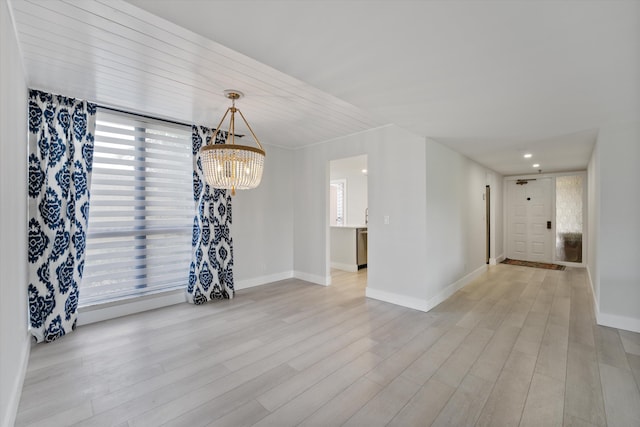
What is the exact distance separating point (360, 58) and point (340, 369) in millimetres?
2355

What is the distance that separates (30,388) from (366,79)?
341 centimetres

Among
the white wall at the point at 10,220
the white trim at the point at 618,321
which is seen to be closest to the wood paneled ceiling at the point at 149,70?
the white wall at the point at 10,220

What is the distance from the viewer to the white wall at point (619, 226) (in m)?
3.14

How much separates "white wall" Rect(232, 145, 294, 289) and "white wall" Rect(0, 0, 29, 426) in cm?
260

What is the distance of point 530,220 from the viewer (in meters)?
7.23

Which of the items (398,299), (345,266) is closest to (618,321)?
(398,299)

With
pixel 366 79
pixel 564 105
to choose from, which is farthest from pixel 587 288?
pixel 366 79

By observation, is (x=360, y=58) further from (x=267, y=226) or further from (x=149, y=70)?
(x=267, y=226)

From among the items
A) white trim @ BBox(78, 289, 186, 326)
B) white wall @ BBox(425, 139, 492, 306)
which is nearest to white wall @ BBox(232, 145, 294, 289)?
white trim @ BBox(78, 289, 186, 326)

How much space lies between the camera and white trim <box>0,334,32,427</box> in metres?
1.68

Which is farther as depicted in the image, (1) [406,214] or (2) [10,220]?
(1) [406,214]

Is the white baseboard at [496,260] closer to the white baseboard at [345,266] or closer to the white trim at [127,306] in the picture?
the white baseboard at [345,266]

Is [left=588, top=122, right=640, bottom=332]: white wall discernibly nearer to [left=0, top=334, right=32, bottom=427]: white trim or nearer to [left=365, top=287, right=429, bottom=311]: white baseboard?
[left=365, top=287, right=429, bottom=311]: white baseboard

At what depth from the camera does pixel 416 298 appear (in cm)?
380
